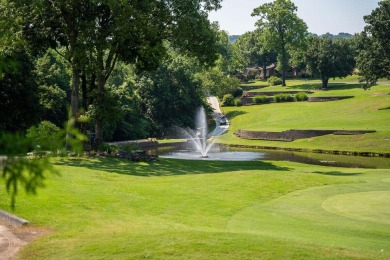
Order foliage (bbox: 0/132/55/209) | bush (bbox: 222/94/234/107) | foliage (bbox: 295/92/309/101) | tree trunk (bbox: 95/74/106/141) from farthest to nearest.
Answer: bush (bbox: 222/94/234/107) < foliage (bbox: 295/92/309/101) < tree trunk (bbox: 95/74/106/141) < foliage (bbox: 0/132/55/209)

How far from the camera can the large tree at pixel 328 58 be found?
108 metres

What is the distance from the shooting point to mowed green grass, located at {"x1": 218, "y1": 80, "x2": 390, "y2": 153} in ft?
199

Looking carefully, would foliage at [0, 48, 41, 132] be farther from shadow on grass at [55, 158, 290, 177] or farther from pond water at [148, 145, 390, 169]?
pond water at [148, 145, 390, 169]

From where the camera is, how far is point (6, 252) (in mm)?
12188

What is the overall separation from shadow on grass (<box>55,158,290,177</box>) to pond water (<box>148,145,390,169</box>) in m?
10.5

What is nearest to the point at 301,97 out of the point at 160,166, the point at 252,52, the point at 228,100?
the point at 228,100

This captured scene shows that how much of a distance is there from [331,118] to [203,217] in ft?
211

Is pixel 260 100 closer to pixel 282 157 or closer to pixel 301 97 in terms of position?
pixel 301 97

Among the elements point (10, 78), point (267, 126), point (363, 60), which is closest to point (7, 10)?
point (10, 78)

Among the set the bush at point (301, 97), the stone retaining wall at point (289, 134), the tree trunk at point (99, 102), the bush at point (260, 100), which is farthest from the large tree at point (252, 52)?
the tree trunk at point (99, 102)

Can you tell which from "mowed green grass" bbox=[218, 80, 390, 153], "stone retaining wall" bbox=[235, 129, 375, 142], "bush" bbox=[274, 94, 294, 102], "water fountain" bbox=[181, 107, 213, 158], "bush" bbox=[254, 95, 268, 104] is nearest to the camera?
"mowed green grass" bbox=[218, 80, 390, 153]

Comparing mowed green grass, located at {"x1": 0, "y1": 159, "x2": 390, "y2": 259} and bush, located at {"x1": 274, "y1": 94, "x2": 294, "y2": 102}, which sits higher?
bush, located at {"x1": 274, "y1": 94, "x2": 294, "y2": 102}

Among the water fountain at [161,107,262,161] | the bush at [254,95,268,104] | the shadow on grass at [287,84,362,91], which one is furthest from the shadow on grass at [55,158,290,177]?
the shadow on grass at [287,84,362,91]

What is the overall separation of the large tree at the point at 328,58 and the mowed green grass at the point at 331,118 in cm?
349
